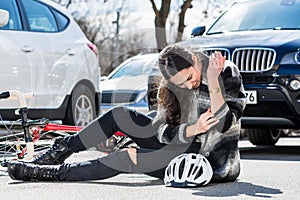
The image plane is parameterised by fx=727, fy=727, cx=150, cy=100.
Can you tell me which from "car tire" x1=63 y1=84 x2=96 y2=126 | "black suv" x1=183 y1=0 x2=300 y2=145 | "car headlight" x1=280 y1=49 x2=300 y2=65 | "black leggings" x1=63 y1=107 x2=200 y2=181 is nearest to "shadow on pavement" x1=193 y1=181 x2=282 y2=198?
"black leggings" x1=63 y1=107 x2=200 y2=181

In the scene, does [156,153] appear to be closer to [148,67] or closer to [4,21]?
[4,21]

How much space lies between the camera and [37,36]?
27.2 feet

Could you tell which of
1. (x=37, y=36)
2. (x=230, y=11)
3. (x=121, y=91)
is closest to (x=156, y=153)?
(x=37, y=36)

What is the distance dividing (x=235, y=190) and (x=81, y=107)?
4.53m

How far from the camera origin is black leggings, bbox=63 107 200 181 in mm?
4980

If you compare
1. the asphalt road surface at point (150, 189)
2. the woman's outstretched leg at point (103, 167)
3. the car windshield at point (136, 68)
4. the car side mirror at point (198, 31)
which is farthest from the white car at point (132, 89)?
the woman's outstretched leg at point (103, 167)

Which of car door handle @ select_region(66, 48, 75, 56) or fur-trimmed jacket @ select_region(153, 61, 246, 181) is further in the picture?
car door handle @ select_region(66, 48, 75, 56)

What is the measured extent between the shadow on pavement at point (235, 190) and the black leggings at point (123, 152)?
32 centimetres

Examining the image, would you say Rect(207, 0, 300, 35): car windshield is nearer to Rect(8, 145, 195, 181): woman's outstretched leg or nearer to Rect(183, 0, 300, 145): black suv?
Rect(183, 0, 300, 145): black suv

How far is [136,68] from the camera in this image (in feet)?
37.5

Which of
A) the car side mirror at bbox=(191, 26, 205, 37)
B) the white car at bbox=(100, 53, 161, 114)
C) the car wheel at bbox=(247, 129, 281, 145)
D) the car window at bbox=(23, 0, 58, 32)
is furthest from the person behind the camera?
the white car at bbox=(100, 53, 161, 114)

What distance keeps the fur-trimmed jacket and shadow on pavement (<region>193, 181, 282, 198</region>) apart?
3.6 inches

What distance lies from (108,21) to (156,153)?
30670 mm

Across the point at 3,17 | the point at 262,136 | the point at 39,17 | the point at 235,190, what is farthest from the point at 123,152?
the point at 262,136
